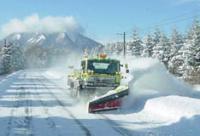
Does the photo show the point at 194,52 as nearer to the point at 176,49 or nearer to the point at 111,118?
the point at 176,49

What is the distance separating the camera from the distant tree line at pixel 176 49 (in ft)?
188

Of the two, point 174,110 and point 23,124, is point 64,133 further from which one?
point 174,110

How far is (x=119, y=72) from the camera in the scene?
80.5 feet

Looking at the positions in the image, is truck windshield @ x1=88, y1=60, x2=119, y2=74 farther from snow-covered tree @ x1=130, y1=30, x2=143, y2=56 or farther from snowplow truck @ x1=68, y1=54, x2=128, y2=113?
snow-covered tree @ x1=130, y1=30, x2=143, y2=56

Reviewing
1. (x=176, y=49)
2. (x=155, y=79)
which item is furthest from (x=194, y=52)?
(x=155, y=79)

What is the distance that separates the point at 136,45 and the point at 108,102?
7047cm

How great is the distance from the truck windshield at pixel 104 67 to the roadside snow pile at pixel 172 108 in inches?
175

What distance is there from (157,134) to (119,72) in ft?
36.7

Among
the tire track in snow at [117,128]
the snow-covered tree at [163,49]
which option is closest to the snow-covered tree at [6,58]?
the snow-covered tree at [163,49]

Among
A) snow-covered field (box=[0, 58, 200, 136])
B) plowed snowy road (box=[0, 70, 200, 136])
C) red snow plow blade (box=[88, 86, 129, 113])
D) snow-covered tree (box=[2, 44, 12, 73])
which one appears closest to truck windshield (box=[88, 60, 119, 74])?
snow-covered field (box=[0, 58, 200, 136])

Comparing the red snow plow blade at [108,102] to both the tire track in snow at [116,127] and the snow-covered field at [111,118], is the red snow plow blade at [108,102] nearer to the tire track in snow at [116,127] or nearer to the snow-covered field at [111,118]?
the snow-covered field at [111,118]

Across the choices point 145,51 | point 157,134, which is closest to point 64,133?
point 157,134

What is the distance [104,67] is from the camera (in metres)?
24.7

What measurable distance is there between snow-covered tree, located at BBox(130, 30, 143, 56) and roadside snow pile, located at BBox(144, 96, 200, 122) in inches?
2711
